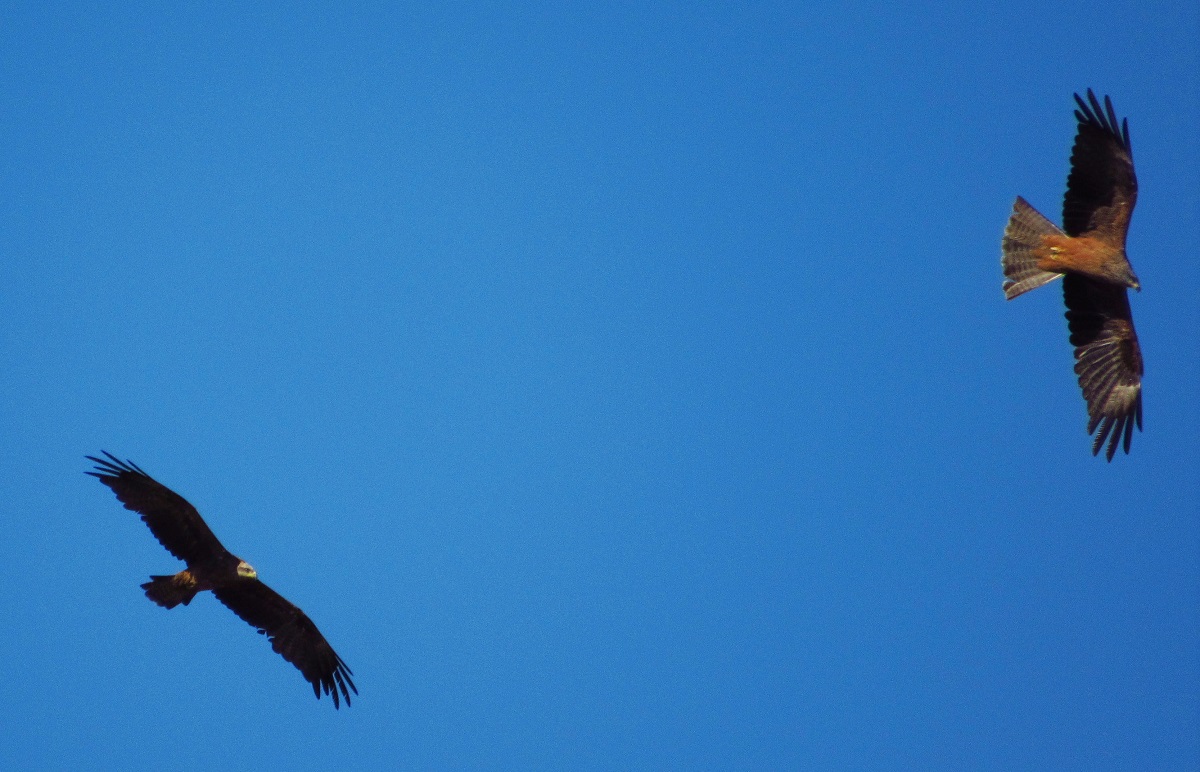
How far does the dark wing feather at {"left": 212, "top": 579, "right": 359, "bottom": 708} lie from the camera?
504 inches

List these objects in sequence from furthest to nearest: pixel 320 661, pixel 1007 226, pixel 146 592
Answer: pixel 320 661 → pixel 1007 226 → pixel 146 592

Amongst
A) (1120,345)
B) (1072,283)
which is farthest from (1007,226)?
(1120,345)

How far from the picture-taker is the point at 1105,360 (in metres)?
12.8

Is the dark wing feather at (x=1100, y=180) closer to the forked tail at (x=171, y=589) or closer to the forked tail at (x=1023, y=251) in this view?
the forked tail at (x=1023, y=251)

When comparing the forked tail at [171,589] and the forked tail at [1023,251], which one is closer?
A: the forked tail at [171,589]

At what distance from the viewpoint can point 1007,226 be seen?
40.6 feet

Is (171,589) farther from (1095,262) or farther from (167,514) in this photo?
(1095,262)

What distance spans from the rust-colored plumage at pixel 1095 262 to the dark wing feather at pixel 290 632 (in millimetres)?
7938

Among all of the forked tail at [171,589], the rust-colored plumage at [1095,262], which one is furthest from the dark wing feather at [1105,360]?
the forked tail at [171,589]

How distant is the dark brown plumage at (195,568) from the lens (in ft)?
38.2

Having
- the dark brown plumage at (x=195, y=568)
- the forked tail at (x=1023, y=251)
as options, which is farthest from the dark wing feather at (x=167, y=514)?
the forked tail at (x=1023, y=251)

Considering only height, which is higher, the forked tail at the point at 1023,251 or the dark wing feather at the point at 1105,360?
the forked tail at the point at 1023,251

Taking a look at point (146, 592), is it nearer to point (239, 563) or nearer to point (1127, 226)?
point (239, 563)

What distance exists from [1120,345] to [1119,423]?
79 cm
